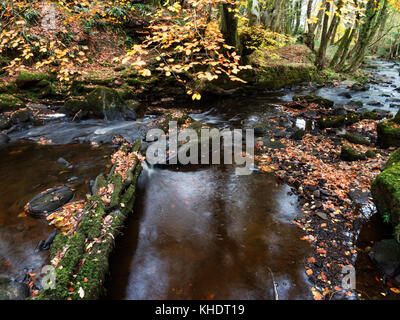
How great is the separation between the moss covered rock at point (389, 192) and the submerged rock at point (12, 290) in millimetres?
5539

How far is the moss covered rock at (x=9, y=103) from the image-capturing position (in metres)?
9.39

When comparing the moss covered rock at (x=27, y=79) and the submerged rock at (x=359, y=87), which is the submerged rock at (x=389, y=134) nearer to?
the submerged rock at (x=359, y=87)

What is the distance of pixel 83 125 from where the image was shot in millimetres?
9547

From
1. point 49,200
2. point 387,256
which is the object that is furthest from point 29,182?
point 387,256

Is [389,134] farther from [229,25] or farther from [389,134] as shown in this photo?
[229,25]

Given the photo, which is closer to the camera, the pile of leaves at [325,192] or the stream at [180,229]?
the stream at [180,229]

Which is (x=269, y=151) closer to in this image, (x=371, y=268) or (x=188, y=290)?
(x=371, y=268)

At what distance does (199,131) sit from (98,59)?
31.0ft

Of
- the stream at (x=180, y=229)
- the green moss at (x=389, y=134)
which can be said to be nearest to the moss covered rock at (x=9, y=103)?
the stream at (x=180, y=229)

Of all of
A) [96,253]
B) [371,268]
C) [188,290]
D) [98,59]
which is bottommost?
[188,290]

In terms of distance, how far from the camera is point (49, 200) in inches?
198

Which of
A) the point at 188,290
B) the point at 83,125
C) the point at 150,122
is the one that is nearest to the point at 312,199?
the point at 188,290

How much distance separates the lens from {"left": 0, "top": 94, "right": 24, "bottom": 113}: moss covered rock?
9.39 metres
